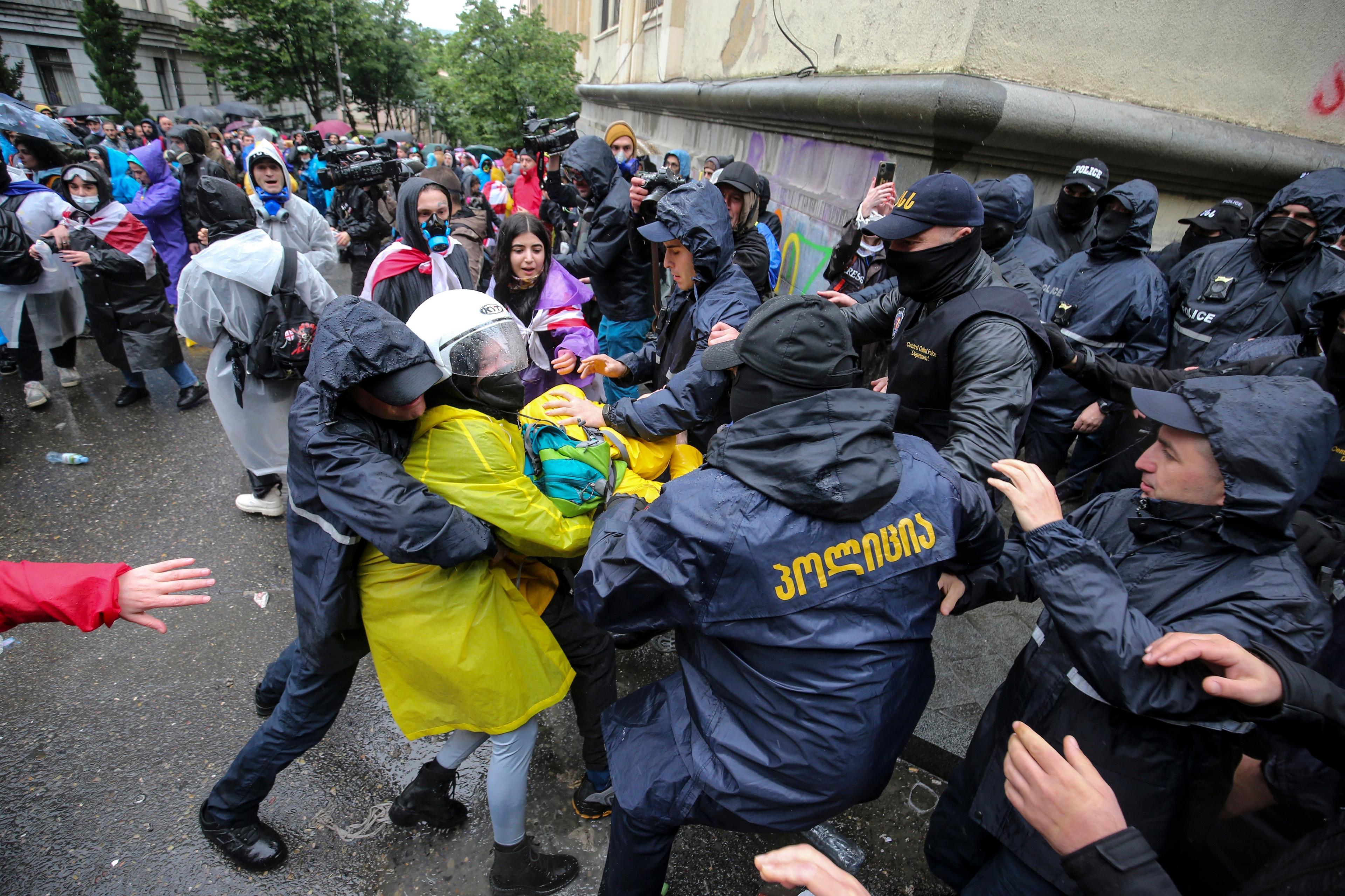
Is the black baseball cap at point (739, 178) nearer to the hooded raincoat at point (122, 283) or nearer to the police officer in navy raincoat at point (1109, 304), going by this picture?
the police officer in navy raincoat at point (1109, 304)

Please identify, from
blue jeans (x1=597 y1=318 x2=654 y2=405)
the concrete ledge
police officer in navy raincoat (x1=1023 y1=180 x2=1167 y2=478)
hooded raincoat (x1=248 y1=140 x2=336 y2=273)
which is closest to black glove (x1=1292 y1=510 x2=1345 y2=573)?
police officer in navy raincoat (x1=1023 y1=180 x2=1167 y2=478)

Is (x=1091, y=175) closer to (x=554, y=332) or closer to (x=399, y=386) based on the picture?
(x=554, y=332)

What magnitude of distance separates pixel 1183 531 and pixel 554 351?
3.07 meters

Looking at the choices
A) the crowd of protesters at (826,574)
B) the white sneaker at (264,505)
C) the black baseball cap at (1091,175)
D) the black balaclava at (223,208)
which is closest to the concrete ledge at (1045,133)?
the black baseball cap at (1091,175)

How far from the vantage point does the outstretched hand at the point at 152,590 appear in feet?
5.47

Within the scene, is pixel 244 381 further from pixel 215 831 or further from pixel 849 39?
pixel 849 39

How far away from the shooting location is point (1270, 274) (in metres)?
3.36

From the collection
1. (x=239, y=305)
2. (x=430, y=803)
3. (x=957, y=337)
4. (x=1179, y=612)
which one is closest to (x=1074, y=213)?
(x=957, y=337)

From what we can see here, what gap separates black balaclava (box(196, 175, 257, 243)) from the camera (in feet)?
13.2

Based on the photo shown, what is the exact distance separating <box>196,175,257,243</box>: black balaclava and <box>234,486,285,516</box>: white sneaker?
1.62 meters

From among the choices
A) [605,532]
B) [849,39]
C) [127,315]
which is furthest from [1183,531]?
[127,315]

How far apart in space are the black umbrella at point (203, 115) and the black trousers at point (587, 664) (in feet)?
65.8

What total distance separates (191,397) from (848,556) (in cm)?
603

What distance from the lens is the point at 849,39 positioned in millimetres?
5160
